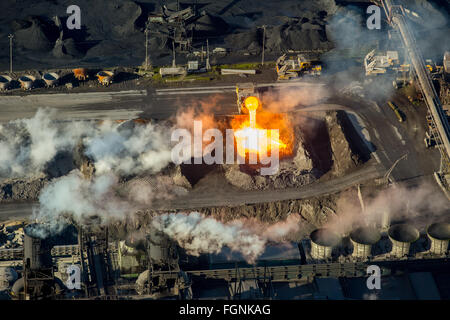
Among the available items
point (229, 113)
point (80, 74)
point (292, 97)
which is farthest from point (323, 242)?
point (80, 74)

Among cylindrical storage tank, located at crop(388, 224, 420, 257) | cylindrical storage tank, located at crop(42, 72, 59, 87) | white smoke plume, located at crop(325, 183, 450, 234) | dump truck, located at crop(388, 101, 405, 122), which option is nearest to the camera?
cylindrical storage tank, located at crop(388, 224, 420, 257)

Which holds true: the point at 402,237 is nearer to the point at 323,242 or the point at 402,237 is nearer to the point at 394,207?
the point at 394,207

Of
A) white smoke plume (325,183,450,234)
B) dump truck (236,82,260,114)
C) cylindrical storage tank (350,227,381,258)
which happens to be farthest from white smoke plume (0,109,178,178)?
cylindrical storage tank (350,227,381,258)

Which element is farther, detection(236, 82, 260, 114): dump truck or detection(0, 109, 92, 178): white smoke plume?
detection(236, 82, 260, 114): dump truck

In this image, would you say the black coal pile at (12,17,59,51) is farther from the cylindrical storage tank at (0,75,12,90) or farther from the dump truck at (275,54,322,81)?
the dump truck at (275,54,322,81)

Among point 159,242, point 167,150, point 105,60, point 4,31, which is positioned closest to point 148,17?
point 105,60

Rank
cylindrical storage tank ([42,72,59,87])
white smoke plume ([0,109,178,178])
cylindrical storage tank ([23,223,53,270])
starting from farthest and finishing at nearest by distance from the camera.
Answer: cylindrical storage tank ([42,72,59,87]) < white smoke plume ([0,109,178,178]) < cylindrical storage tank ([23,223,53,270])

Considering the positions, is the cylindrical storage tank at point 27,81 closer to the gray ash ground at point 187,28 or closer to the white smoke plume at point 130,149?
the gray ash ground at point 187,28

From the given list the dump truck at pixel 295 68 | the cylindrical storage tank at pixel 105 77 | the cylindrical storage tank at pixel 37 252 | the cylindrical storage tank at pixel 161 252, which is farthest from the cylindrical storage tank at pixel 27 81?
the cylindrical storage tank at pixel 161 252
